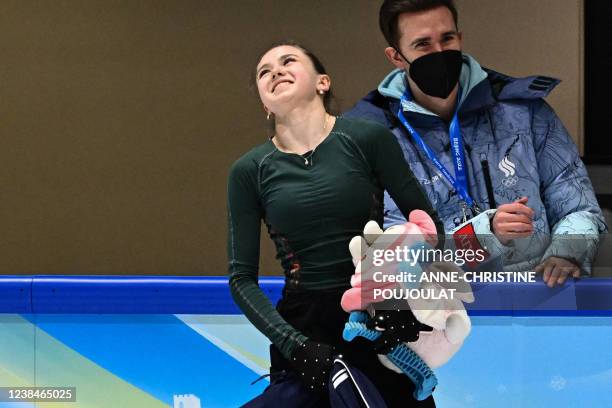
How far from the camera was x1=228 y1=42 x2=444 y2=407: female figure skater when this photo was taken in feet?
6.37

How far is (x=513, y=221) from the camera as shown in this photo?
2326 mm

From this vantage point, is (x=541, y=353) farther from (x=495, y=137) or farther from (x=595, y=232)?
(x=495, y=137)

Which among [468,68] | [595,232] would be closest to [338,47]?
[468,68]

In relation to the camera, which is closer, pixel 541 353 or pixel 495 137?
pixel 541 353

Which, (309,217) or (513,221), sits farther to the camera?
(513,221)

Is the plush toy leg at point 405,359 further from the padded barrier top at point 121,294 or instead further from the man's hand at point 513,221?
the padded barrier top at point 121,294

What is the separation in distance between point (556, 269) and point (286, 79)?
0.78m

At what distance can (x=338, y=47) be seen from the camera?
4.57 metres

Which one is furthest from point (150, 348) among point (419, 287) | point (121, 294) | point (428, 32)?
point (428, 32)

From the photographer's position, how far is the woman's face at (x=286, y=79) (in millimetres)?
2090

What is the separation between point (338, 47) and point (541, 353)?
2545mm

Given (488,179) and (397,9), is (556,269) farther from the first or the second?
(397,9)

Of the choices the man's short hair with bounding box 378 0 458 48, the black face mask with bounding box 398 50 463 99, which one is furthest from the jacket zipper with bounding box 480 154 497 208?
the man's short hair with bounding box 378 0 458 48

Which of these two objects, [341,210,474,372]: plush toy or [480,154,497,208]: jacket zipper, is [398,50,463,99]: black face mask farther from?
[341,210,474,372]: plush toy
